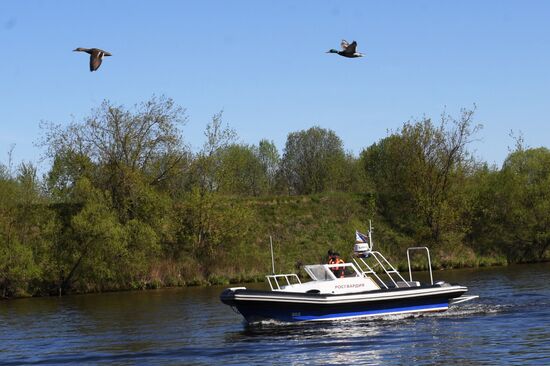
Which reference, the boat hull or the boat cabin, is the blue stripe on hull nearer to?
the boat hull

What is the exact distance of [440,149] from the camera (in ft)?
220

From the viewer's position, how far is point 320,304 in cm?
2927

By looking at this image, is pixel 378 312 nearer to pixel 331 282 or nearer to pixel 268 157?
pixel 331 282

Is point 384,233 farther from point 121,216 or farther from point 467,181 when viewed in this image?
point 121,216

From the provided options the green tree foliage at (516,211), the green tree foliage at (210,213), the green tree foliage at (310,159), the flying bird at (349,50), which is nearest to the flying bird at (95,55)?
the flying bird at (349,50)

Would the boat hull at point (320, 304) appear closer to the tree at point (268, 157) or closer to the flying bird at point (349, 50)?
the flying bird at point (349, 50)

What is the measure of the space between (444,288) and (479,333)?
5.13m

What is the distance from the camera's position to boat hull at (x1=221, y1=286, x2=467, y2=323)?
28961mm

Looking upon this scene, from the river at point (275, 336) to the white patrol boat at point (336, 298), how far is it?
0.37 metres

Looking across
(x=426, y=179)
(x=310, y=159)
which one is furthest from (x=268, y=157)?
(x=426, y=179)

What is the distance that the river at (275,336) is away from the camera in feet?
74.5

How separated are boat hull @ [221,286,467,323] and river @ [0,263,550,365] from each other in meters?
0.33

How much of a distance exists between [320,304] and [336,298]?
1.95 ft

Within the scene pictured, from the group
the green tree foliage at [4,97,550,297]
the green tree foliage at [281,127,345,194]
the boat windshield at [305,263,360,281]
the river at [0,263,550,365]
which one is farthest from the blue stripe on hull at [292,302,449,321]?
the green tree foliage at [281,127,345,194]
